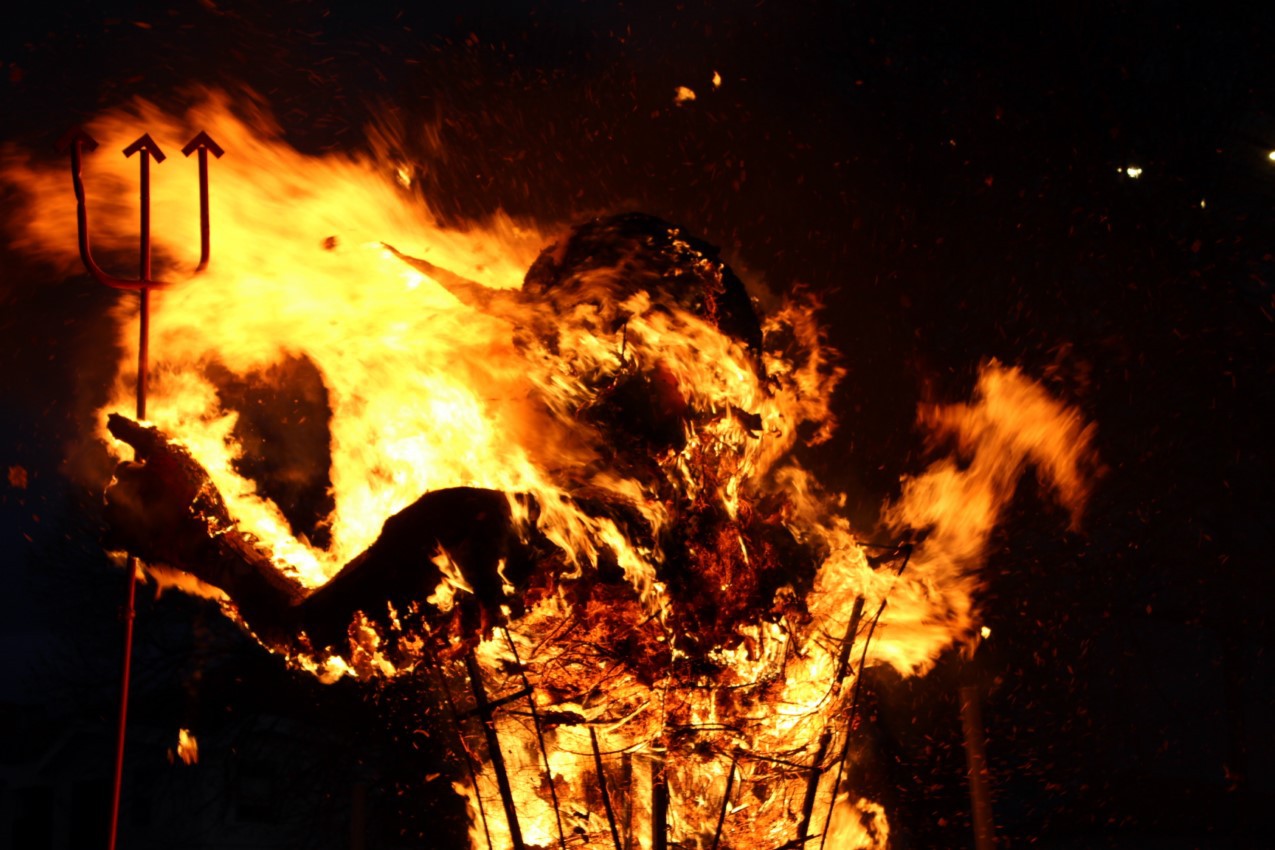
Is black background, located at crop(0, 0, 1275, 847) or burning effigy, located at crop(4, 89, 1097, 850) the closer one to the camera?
burning effigy, located at crop(4, 89, 1097, 850)

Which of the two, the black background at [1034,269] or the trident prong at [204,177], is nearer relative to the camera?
the trident prong at [204,177]

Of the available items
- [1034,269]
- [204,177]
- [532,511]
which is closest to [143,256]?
[204,177]

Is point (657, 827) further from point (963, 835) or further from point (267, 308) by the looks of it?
point (963, 835)

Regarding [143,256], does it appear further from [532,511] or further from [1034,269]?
[1034,269]

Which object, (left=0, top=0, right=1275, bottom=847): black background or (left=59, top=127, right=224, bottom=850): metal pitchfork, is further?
(left=0, top=0, right=1275, bottom=847): black background

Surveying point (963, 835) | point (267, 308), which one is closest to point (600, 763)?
point (267, 308)

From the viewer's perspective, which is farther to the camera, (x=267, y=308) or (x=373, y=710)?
(x=373, y=710)

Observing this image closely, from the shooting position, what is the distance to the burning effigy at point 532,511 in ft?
9.20

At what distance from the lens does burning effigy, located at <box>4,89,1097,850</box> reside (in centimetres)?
280

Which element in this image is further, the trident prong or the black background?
the black background

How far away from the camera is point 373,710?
11453 mm

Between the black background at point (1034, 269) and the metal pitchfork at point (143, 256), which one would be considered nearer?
the metal pitchfork at point (143, 256)

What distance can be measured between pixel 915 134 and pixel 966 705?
4759 millimetres

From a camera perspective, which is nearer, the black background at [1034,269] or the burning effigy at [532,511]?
the burning effigy at [532,511]
